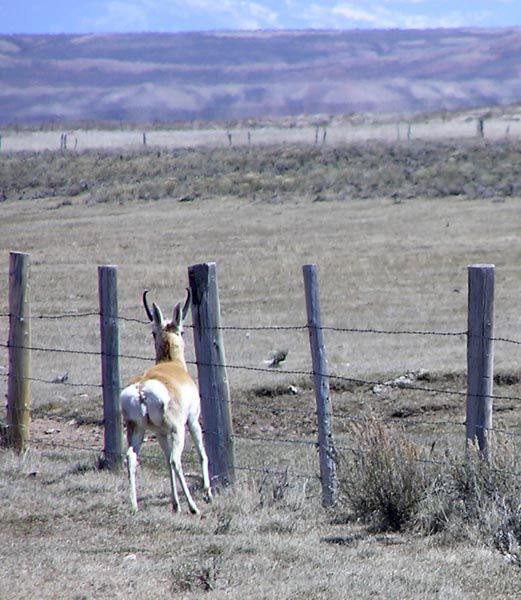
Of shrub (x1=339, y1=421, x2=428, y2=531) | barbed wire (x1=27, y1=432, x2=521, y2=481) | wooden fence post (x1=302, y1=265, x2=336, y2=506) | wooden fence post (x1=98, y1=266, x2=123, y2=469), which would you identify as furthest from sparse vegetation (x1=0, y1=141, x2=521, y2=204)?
shrub (x1=339, y1=421, x2=428, y2=531)

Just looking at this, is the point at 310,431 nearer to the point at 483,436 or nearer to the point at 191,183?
the point at 483,436

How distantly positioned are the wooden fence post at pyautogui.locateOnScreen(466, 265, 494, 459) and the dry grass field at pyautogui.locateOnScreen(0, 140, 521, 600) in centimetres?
24

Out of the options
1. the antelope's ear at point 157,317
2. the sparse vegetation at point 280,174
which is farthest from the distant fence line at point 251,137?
the antelope's ear at point 157,317

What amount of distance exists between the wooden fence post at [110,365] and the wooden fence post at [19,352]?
3.29ft

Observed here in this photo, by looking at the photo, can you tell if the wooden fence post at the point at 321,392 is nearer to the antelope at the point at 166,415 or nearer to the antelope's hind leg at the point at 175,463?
the antelope at the point at 166,415

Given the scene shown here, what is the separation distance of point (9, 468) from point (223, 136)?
82.9 m

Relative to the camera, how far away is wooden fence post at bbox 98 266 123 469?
10898 mm

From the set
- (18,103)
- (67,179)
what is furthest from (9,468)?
(18,103)

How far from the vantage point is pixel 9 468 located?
10.6 metres

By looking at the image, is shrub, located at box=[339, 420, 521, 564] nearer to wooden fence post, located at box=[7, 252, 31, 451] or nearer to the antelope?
the antelope

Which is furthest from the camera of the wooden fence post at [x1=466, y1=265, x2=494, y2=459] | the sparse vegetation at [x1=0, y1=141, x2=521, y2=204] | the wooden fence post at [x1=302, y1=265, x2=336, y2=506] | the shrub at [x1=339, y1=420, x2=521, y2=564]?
the sparse vegetation at [x1=0, y1=141, x2=521, y2=204]

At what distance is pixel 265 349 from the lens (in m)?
18.8

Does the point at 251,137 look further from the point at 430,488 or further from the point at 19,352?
the point at 430,488

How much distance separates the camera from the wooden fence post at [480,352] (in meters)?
8.85
